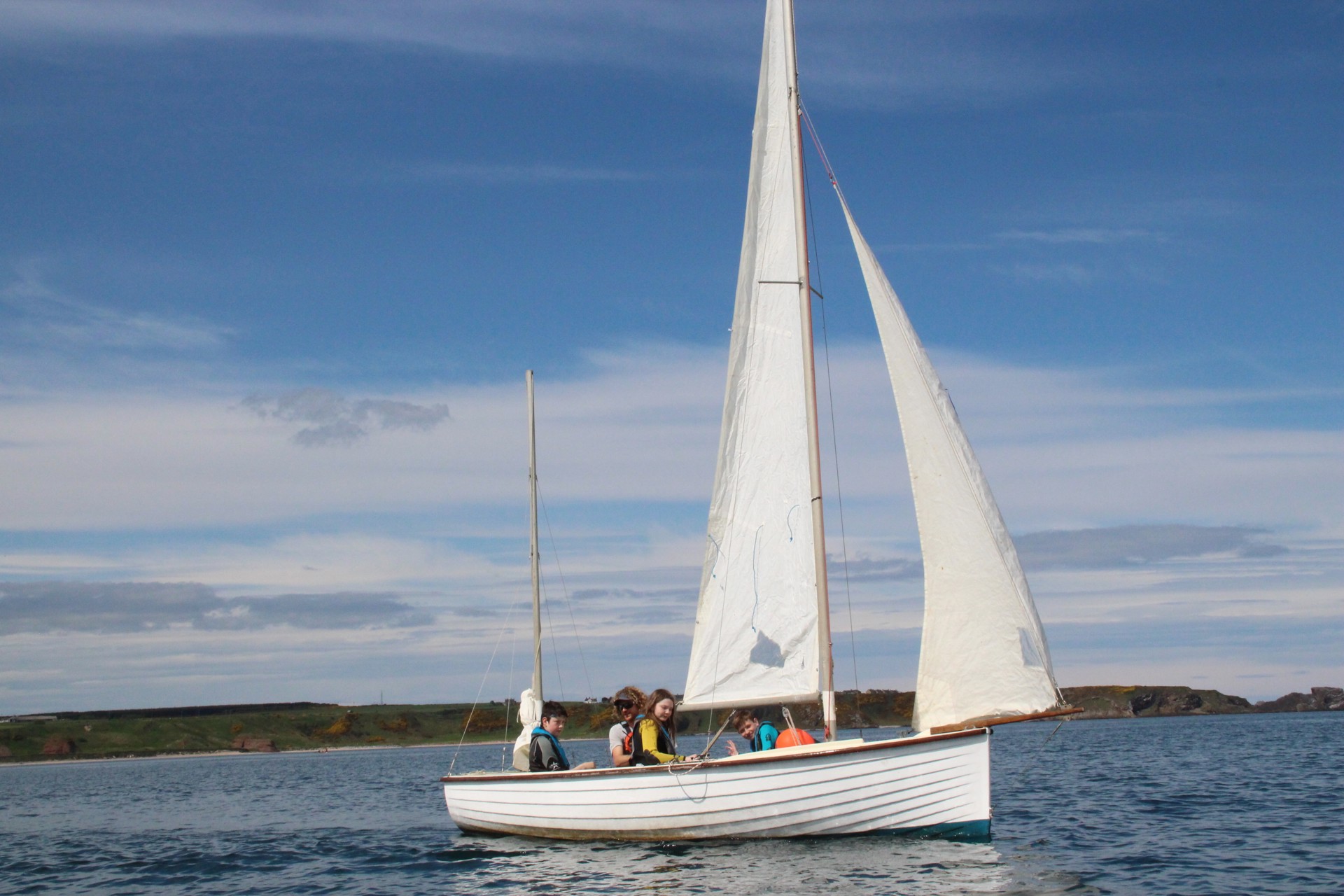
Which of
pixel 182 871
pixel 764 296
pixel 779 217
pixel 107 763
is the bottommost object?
pixel 107 763

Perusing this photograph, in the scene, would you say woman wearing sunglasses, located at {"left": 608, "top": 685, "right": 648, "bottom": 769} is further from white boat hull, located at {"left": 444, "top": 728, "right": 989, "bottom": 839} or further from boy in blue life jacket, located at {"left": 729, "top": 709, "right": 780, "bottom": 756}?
boy in blue life jacket, located at {"left": 729, "top": 709, "right": 780, "bottom": 756}

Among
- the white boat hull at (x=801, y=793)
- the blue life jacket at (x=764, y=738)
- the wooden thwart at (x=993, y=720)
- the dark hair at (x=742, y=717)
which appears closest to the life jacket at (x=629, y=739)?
the white boat hull at (x=801, y=793)

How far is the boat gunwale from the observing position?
18.5m

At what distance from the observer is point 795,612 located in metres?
20.6

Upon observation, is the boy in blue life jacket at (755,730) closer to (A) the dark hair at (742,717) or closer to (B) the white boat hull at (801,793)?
(A) the dark hair at (742,717)

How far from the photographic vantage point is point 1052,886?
1745 cm

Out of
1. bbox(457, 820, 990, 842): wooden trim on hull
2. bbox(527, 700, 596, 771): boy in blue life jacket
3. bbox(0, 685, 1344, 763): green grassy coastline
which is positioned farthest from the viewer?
bbox(0, 685, 1344, 763): green grassy coastline

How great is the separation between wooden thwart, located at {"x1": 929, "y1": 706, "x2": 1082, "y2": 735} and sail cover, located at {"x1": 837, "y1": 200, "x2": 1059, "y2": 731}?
0.28ft

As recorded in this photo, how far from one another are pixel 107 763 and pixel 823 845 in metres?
136

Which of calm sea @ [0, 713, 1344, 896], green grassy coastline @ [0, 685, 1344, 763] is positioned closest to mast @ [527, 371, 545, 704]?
calm sea @ [0, 713, 1344, 896]

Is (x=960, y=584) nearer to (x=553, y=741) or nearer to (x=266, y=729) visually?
(x=553, y=741)

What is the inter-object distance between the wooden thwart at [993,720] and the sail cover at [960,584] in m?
0.08

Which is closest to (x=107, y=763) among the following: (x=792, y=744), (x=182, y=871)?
(x=182, y=871)

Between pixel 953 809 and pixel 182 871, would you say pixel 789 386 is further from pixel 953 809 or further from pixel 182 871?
pixel 182 871
